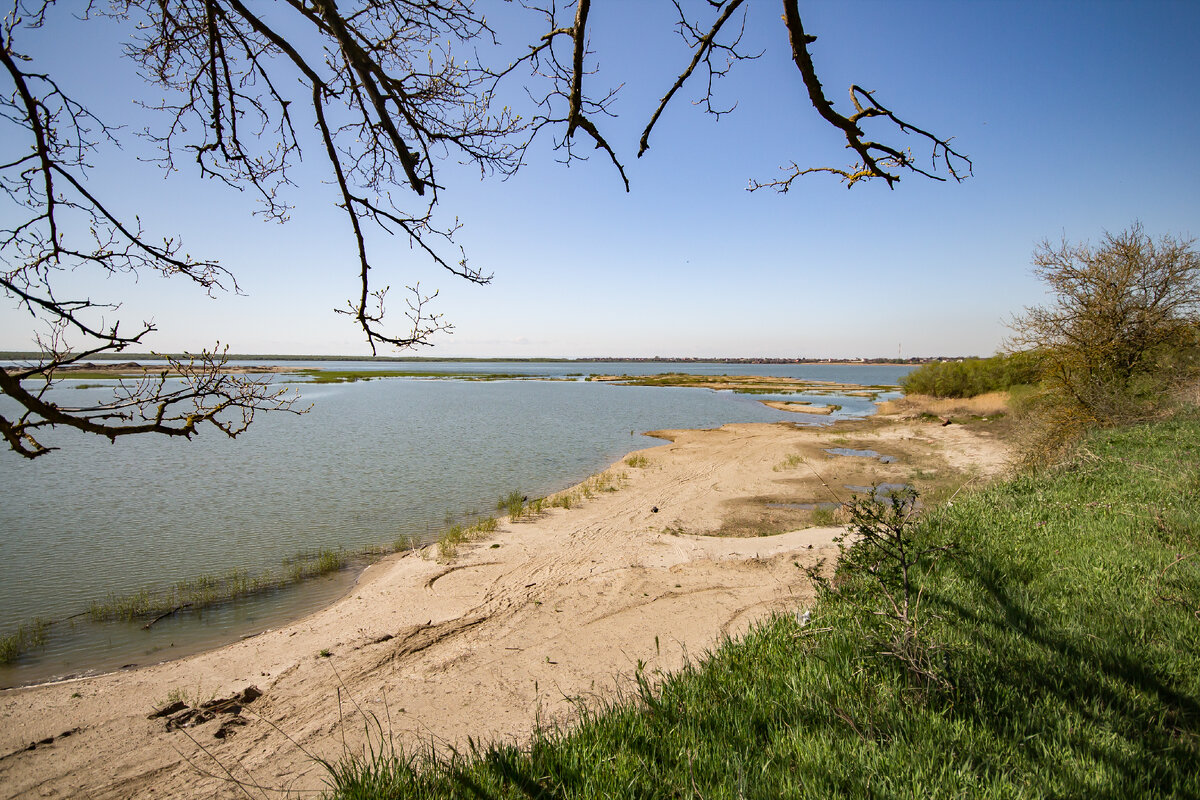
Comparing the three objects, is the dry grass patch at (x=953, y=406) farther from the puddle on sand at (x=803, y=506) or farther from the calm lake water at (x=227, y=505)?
the puddle on sand at (x=803, y=506)

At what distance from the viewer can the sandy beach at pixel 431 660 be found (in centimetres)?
540

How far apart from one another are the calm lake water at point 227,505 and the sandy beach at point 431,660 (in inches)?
55.5

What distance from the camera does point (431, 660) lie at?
7.11m

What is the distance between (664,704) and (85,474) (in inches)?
1048

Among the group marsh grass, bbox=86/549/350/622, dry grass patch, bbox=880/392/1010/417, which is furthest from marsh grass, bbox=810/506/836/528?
dry grass patch, bbox=880/392/1010/417

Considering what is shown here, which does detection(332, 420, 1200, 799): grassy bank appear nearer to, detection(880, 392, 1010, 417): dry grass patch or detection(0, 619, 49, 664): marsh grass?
detection(0, 619, 49, 664): marsh grass

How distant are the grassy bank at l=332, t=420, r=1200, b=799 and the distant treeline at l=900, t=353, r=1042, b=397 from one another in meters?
40.4

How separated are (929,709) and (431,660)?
593cm

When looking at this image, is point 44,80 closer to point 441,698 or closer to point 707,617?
point 441,698

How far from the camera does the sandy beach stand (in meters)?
5.40

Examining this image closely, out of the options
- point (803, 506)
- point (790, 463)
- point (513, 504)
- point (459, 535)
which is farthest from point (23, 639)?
point (790, 463)

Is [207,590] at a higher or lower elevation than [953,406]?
lower

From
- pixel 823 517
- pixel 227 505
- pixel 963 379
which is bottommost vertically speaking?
pixel 227 505

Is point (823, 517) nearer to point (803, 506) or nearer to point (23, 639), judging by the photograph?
point (803, 506)
